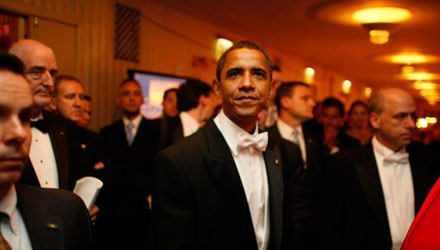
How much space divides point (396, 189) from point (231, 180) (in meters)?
1.29

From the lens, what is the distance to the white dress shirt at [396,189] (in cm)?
256

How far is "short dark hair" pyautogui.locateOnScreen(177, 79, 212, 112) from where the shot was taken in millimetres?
4000

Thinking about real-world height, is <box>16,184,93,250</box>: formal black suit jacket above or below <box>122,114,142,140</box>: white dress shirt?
below

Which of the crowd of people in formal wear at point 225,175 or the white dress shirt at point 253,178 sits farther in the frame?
the white dress shirt at point 253,178

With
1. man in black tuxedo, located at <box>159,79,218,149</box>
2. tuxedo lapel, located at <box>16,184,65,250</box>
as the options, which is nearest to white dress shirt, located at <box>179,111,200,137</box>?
man in black tuxedo, located at <box>159,79,218,149</box>

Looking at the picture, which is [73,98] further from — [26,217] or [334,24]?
[334,24]

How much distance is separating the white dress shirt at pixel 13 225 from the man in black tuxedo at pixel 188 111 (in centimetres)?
244

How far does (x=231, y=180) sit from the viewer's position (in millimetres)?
1917

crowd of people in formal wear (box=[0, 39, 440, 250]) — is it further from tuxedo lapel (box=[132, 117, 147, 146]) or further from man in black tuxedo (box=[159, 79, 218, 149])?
tuxedo lapel (box=[132, 117, 147, 146])

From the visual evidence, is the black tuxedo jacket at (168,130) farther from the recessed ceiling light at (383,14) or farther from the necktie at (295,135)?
the recessed ceiling light at (383,14)

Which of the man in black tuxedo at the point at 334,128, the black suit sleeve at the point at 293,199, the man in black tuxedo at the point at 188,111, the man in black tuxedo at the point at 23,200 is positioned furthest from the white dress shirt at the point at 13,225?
the man in black tuxedo at the point at 334,128

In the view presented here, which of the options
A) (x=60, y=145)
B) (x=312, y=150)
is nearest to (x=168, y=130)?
(x=312, y=150)

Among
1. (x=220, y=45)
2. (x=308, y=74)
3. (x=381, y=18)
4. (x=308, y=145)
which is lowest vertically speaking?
(x=308, y=145)

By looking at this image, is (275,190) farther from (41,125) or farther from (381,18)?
(381,18)
